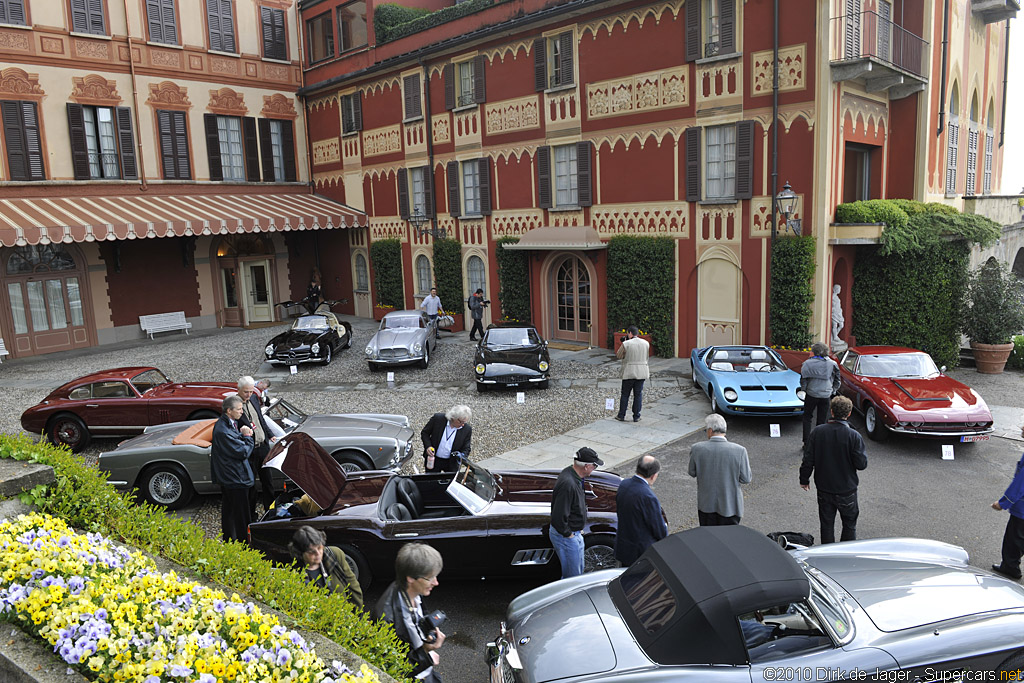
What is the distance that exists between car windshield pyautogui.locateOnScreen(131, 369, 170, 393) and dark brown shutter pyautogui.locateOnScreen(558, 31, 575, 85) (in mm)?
13004

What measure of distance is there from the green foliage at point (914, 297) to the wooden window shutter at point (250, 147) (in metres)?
21.3

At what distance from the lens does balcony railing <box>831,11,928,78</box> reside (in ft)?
48.5

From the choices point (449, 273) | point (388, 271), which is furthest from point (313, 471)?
point (388, 271)

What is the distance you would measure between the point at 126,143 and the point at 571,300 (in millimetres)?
15942

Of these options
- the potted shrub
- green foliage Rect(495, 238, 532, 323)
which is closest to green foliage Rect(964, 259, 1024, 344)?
the potted shrub

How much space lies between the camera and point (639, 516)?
579 cm

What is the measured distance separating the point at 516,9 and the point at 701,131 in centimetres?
713

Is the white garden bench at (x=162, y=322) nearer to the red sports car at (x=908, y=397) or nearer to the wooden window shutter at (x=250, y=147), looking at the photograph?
the wooden window shutter at (x=250, y=147)

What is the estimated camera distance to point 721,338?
A: 55.8 feet

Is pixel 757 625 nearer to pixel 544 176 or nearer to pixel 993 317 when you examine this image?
pixel 993 317

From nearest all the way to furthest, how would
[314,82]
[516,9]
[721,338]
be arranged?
[721,338] < [516,9] < [314,82]

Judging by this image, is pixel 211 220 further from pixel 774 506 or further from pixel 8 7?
pixel 774 506

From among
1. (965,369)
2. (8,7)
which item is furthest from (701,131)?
(8,7)

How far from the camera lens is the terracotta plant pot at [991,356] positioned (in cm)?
1574
